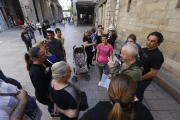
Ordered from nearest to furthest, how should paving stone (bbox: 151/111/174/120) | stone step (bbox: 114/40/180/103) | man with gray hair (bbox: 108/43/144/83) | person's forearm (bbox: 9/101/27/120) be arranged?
person's forearm (bbox: 9/101/27/120) → man with gray hair (bbox: 108/43/144/83) → paving stone (bbox: 151/111/174/120) → stone step (bbox: 114/40/180/103)

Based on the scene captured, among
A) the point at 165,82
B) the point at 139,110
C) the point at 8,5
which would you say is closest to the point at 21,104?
the point at 139,110

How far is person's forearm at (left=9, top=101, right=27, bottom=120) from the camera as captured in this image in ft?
3.35

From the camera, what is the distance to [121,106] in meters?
0.80

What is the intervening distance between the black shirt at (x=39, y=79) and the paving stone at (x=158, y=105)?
111 inches

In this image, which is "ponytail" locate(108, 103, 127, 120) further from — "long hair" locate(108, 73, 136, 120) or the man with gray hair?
the man with gray hair

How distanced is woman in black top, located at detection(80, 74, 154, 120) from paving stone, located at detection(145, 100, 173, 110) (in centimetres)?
207

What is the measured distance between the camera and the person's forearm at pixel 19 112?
102cm

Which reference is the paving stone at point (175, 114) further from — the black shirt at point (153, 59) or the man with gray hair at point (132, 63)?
the man with gray hair at point (132, 63)

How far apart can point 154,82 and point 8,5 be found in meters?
29.8

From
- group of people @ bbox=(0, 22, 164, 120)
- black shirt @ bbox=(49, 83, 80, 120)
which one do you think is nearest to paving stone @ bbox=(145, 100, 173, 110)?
group of people @ bbox=(0, 22, 164, 120)

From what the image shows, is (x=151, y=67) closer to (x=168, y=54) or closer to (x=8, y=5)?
(x=168, y=54)

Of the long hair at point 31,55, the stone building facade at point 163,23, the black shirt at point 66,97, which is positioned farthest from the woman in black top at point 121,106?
the stone building facade at point 163,23

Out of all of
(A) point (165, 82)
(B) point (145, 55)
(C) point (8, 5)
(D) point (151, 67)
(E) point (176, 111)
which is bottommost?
(E) point (176, 111)

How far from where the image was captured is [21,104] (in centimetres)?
114
